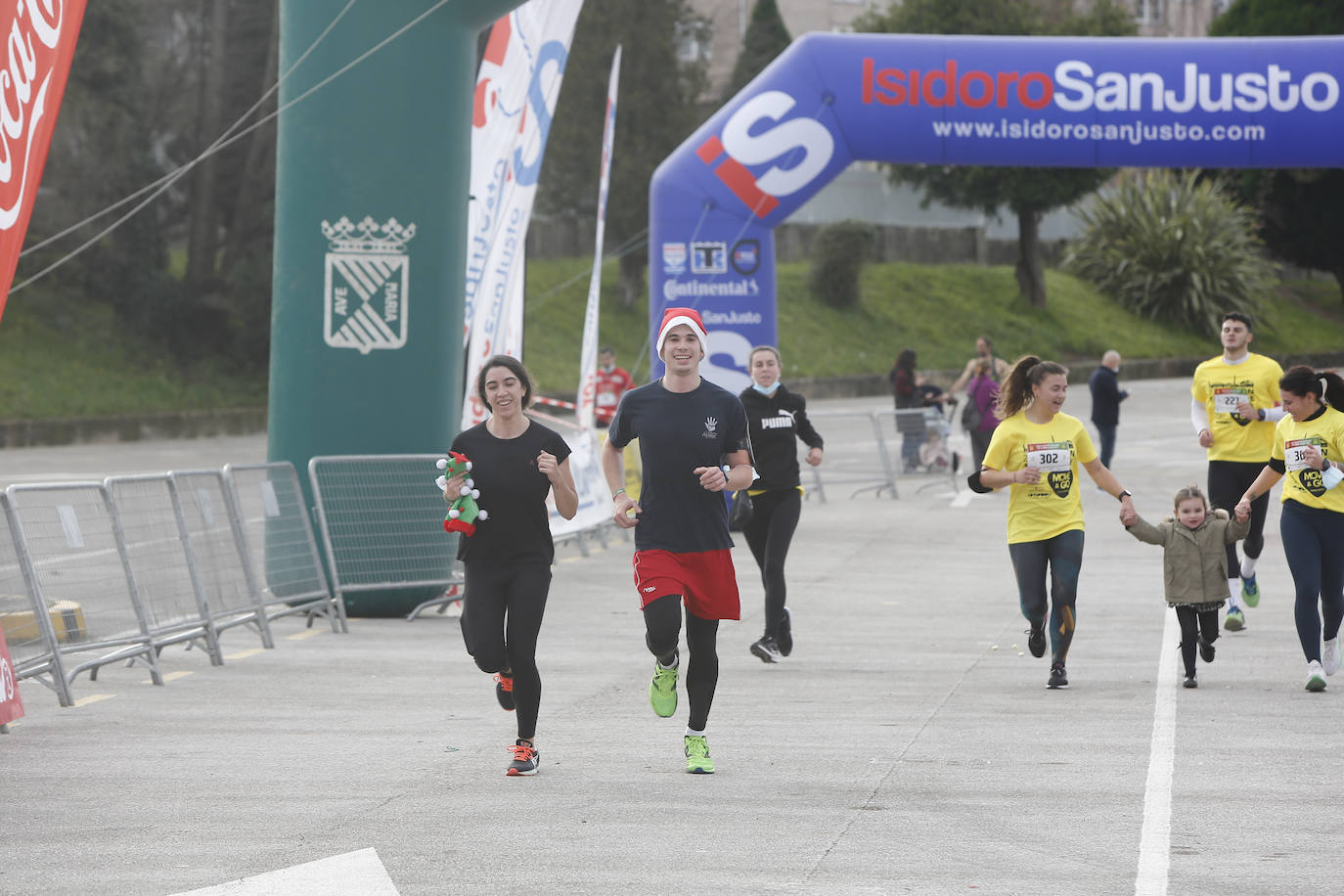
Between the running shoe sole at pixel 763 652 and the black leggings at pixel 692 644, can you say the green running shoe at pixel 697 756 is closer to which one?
the black leggings at pixel 692 644

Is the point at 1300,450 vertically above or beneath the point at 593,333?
beneath

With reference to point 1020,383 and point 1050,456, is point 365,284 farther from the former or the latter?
point 1050,456

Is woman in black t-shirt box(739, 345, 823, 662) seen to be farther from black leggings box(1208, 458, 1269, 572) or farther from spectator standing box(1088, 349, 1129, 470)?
spectator standing box(1088, 349, 1129, 470)

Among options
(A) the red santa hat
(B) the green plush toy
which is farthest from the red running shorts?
(A) the red santa hat

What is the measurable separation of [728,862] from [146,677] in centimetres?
556

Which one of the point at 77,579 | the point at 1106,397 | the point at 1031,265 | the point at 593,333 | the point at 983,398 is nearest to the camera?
the point at 77,579

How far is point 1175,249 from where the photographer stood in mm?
50406

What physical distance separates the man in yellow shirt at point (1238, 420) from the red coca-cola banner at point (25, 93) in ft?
24.5

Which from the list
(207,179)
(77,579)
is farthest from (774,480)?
(207,179)

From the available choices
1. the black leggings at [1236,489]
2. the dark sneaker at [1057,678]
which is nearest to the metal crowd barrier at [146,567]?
the dark sneaker at [1057,678]

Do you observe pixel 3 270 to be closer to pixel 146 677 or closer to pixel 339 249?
pixel 146 677

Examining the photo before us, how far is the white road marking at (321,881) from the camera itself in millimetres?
5215

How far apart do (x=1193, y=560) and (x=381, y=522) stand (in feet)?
18.9

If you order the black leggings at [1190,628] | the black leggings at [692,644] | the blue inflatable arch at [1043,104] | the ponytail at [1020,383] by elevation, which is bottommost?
the black leggings at [1190,628]
